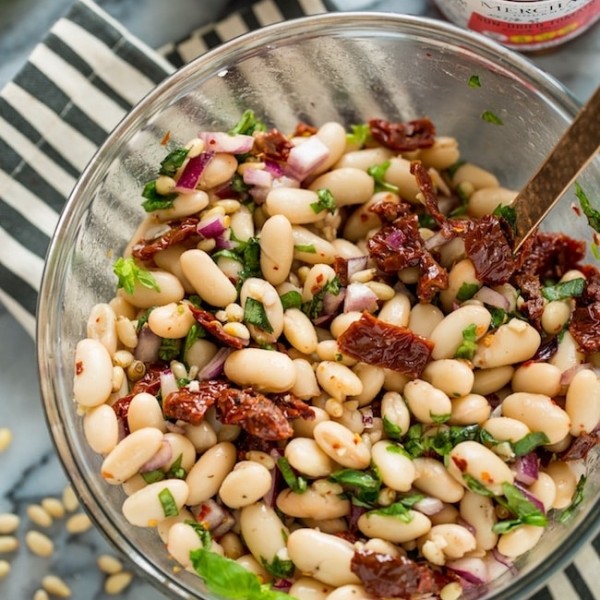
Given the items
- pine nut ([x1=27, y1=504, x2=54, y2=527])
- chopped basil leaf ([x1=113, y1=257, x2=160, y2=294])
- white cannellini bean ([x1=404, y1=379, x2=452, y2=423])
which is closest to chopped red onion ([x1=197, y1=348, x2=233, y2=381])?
chopped basil leaf ([x1=113, y1=257, x2=160, y2=294])

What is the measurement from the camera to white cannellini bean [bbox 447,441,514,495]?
1031mm

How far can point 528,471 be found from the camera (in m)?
1.06

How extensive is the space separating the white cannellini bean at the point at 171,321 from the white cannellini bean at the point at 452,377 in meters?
0.28

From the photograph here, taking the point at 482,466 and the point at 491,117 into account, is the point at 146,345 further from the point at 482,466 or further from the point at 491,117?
the point at 491,117

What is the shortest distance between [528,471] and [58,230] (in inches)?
23.9

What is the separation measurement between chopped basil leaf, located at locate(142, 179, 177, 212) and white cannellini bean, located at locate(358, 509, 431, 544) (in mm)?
426

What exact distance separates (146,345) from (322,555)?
310 mm

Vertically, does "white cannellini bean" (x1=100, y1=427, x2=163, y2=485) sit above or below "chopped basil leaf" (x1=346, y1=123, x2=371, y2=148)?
below

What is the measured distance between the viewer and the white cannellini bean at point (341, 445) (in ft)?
3.44

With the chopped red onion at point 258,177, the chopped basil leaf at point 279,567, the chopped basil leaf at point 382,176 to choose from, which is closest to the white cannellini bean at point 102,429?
the chopped basil leaf at point 279,567

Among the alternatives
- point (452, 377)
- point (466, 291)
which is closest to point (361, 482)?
A: point (452, 377)

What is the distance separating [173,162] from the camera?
3.81ft

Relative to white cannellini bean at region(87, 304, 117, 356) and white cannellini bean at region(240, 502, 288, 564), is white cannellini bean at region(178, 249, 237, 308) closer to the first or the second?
white cannellini bean at region(87, 304, 117, 356)

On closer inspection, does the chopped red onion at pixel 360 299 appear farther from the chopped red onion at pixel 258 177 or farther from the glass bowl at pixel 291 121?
the glass bowl at pixel 291 121
